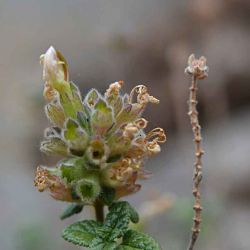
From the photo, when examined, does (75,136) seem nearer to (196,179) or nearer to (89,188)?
(89,188)

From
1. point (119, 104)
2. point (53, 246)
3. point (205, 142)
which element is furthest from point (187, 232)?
point (119, 104)

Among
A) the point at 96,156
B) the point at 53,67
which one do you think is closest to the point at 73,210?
the point at 96,156

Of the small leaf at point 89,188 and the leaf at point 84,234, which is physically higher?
the small leaf at point 89,188

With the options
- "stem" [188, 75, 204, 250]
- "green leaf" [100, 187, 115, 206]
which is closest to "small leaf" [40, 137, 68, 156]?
"green leaf" [100, 187, 115, 206]

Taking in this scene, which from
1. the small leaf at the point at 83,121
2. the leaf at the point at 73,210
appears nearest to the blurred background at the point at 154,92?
the leaf at the point at 73,210

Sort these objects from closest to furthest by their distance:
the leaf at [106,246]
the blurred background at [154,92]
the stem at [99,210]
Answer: the leaf at [106,246] → the stem at [99,210] → the blurred background at [154,92]

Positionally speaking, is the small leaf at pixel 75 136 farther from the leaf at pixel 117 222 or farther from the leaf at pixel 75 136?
the leaf at pixel 117 222

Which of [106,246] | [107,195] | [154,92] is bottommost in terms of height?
[106,246]

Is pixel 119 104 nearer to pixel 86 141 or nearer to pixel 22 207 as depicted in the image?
pixel 86 141
